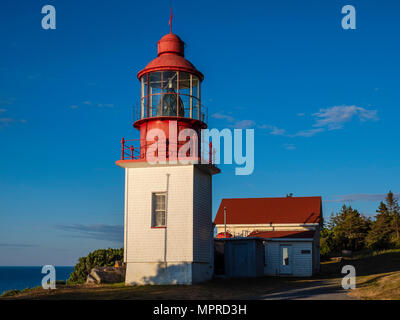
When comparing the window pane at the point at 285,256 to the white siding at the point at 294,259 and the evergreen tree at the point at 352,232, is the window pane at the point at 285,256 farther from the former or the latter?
the evergreen tree at the point at 352,232

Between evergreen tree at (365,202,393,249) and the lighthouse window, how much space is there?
123 ft

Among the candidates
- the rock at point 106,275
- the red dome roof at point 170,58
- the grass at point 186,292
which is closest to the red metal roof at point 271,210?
the grass at point 186,292

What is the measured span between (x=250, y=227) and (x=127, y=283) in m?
16.0

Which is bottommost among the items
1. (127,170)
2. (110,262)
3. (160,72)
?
(110,262)

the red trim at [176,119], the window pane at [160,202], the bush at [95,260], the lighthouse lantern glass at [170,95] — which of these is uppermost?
the lighthouse lantern glass at [170,95]

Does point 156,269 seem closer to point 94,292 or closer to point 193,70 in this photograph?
point 94,292

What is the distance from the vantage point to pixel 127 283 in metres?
22.8

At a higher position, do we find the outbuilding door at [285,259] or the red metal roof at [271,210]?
the red metal roof at [271,210]

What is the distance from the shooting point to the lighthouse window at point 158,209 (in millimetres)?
22922

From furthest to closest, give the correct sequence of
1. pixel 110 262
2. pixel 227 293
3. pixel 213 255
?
1. pixel 110 262
2. pixel 213 255
3. pixel 227 293

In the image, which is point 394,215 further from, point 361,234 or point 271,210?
point 271,210

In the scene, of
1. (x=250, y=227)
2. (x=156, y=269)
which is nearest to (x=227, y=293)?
(x=156, y=269)

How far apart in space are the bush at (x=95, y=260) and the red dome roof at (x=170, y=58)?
57.4ft
